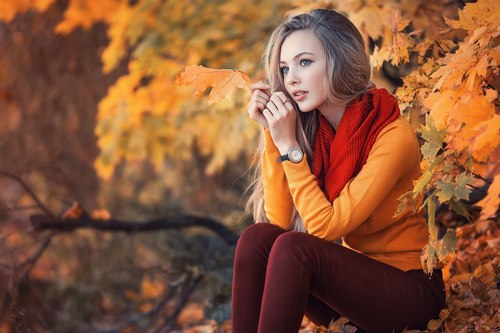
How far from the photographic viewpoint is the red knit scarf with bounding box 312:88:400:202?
92.4 inches

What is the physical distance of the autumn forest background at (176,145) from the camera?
83.4 inches

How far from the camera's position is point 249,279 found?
7.73ft

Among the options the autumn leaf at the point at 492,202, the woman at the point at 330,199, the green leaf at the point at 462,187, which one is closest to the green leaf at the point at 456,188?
the green leaf at the point at 462,187

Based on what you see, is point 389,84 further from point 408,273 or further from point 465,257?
point 408,273

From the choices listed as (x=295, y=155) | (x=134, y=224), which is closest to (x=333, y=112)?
(x=295, y=155)

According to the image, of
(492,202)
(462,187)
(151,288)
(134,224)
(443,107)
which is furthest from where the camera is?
(151,288)

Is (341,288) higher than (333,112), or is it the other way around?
(333,112)

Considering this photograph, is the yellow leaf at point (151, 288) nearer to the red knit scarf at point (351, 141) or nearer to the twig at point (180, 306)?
the twig at point (180, 306)

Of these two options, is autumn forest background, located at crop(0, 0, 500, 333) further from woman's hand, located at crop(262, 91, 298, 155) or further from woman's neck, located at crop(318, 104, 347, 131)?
woman's neck, located at crop(318, 104, 347, 131)

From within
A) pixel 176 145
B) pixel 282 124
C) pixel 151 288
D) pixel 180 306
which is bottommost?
Answer: pixel 151 288

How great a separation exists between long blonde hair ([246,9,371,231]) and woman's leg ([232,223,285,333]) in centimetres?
34

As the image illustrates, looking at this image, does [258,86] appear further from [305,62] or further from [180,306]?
[180,306]

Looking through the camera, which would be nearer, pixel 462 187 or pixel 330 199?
pixel 462 187

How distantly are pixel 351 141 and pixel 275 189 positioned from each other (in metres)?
0.33
